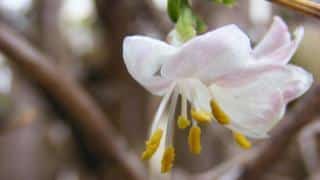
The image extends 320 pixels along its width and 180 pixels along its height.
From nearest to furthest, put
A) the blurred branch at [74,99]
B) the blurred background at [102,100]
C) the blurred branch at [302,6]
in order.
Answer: the blurred branch at [302,6] → the blurred branch at [74,99] → the blurred background at [102,100]

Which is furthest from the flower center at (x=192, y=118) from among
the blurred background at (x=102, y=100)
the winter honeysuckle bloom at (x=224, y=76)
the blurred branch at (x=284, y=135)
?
the blurred background at (x=102, y=100)

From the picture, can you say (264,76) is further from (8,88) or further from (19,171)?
(8,88)

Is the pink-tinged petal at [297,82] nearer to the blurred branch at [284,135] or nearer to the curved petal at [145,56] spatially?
the curved petal at [145,56]

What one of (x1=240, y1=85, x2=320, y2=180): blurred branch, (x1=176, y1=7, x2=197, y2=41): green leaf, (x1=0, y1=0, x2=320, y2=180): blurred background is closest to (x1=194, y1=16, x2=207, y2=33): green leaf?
(x1=176, y1=7, x2=197, y2=41): green leaf

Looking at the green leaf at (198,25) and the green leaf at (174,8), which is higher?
the green leaf at (174,8)

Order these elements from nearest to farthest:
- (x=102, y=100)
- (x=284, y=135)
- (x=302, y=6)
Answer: (x=302, y=6) < (x=284, y=135) < (x=102, y=100)

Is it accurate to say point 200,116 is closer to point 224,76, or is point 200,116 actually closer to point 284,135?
point 224,76

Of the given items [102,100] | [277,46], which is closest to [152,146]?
[277,46]
